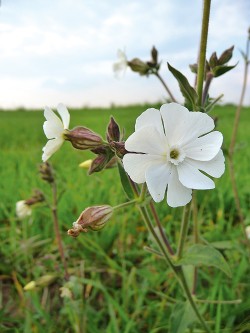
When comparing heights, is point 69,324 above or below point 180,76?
below

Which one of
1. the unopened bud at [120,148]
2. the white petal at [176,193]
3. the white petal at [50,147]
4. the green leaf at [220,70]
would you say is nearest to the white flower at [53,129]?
the white petal at [50,147]

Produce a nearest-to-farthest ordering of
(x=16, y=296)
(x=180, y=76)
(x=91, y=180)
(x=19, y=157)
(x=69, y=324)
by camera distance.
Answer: (x=180, y=76), (x=69, y=324), (x=16, y=296), (x=91, y=180), (x=19, y=157)

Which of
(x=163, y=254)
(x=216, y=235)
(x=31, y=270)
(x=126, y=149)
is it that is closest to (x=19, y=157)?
(x=31, y=270)

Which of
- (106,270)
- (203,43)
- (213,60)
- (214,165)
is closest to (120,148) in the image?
(214,165)

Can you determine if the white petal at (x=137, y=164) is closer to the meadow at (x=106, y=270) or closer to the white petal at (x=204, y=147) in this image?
the white petal at (x=204, y=147)

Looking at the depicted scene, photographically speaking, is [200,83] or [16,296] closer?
[200,83]

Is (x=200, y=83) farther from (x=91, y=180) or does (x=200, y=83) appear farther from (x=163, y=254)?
(x=91, y=180)
